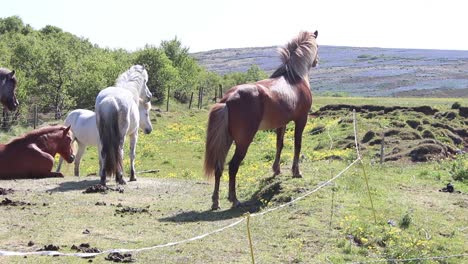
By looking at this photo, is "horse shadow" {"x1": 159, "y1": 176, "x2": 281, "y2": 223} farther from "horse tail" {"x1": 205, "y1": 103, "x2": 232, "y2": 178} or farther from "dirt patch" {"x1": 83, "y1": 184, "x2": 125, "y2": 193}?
"dirt patch" {"x1": 83, "y1": 184, "x2": 125, "y2": 193}

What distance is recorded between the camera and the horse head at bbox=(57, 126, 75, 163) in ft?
51.5

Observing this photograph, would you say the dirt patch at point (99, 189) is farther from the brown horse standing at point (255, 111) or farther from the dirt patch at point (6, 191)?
the brown horse standing at point (255, 111)

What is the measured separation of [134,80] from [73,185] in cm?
330

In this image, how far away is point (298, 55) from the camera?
12.0 metres

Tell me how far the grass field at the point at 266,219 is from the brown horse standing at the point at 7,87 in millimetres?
1889

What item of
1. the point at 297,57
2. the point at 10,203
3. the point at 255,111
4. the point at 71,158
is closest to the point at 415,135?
the point at 297,57

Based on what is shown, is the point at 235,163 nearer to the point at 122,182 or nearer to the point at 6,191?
the point at 122,182

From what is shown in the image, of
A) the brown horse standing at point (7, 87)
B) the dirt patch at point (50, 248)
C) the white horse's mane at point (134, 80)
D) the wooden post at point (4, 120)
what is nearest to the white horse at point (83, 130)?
the white horse's mane at point (134, 80)

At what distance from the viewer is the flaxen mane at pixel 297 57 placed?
1177 cm

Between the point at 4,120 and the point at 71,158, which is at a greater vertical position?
the point at 71,158

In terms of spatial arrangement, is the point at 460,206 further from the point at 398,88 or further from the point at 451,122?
the point at 398,88

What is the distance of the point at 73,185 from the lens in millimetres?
13617

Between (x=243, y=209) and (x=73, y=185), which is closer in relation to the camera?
(x=243, y=209)

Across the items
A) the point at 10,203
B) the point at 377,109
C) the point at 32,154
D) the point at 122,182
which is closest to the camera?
the point at 10,203
